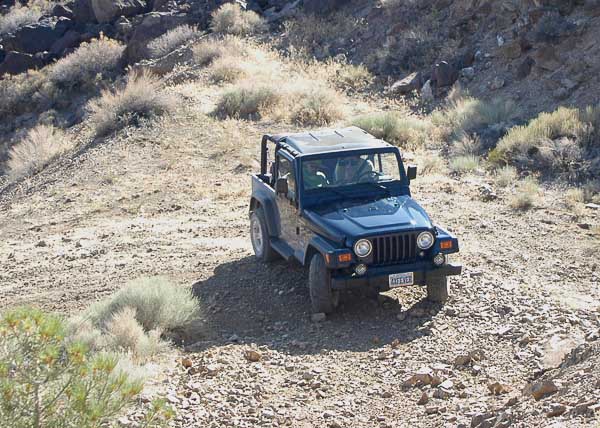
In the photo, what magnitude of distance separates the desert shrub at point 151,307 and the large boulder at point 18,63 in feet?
89.2

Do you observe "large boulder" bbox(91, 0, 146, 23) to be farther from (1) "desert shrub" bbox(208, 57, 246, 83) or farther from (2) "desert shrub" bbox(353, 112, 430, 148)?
(2) "desert shrub" bbox(353, 112, 430, 148)

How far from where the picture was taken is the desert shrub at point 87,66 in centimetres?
3319

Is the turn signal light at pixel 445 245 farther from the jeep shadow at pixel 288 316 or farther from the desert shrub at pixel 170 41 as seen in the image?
the desert shrub at pixel 170 41

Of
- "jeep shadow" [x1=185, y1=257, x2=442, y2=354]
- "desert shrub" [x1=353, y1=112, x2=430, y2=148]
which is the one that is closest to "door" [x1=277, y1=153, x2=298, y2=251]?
"jeep shadow" [x1=185, y1=257, x2=442, y2=354]

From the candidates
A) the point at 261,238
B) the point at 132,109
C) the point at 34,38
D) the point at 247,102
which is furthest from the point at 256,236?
the point at 34,38

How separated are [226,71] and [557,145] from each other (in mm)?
11922

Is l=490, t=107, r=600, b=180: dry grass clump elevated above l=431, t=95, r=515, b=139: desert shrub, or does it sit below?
above

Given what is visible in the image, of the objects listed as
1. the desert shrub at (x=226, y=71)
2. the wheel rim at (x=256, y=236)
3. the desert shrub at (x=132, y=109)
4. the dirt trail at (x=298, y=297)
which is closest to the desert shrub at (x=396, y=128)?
the dirt trail at (x=298, y=297)

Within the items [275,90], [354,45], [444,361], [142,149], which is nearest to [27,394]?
[444,361]

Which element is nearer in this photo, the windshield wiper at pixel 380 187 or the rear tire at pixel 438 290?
the rear tire at pixel 438 290

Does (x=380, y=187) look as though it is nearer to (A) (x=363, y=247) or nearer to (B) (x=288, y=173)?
(B) (x=288, y=173)

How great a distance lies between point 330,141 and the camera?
1152 cm

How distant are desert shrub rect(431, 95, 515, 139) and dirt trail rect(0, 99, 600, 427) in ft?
12.3

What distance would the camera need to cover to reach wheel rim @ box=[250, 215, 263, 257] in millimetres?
12442
